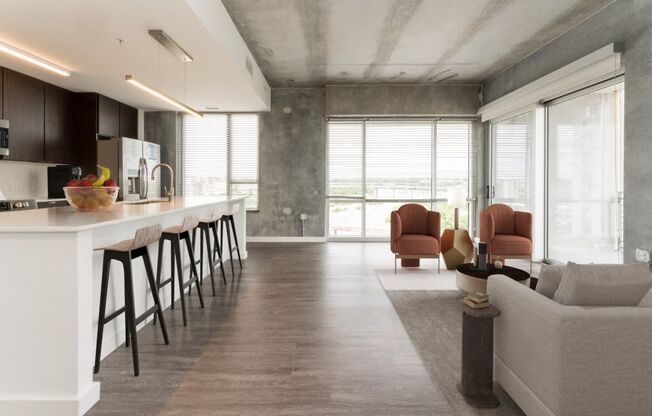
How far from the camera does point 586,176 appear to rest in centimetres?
A: 577

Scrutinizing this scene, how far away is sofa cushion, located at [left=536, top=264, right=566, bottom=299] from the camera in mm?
2320

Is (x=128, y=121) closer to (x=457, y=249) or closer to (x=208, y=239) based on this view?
(x=208, y=239)

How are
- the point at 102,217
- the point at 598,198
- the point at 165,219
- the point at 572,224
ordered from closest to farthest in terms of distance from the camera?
the point at 102,217 < the point at 165,219 < the point at 598,198 < the point at 572,224

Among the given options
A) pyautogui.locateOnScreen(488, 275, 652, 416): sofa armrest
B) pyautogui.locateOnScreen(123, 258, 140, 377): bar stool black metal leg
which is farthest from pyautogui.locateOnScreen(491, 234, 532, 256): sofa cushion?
pyautogui.locateOnScreen(123, 258, 140, 377): bar stool black metal leg

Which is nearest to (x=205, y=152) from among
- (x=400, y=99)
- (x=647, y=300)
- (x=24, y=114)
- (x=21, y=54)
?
(x=24, y=114)

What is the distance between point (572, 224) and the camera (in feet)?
20.1

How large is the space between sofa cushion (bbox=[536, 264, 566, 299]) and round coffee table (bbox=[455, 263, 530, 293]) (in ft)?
5.16

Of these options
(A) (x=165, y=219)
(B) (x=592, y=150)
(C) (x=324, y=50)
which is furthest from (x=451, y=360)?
(C) (x=324, y=50)

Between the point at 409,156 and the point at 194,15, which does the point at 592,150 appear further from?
the point at 194,15

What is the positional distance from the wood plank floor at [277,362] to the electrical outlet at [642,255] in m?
2.55

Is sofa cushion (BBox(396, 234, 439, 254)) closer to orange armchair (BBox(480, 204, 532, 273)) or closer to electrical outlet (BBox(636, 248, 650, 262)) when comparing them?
orange armchair (BBox(480, 204, 532, 273))

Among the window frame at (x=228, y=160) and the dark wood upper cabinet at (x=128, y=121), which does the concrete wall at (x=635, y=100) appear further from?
the dark wood upper cabinet at (x=128, y=121)

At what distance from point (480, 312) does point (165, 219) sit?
3250mm

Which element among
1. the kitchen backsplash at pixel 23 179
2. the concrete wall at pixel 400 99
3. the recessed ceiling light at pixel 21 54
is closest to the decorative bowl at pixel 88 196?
the recessed ceiling light at pixel 21 54
